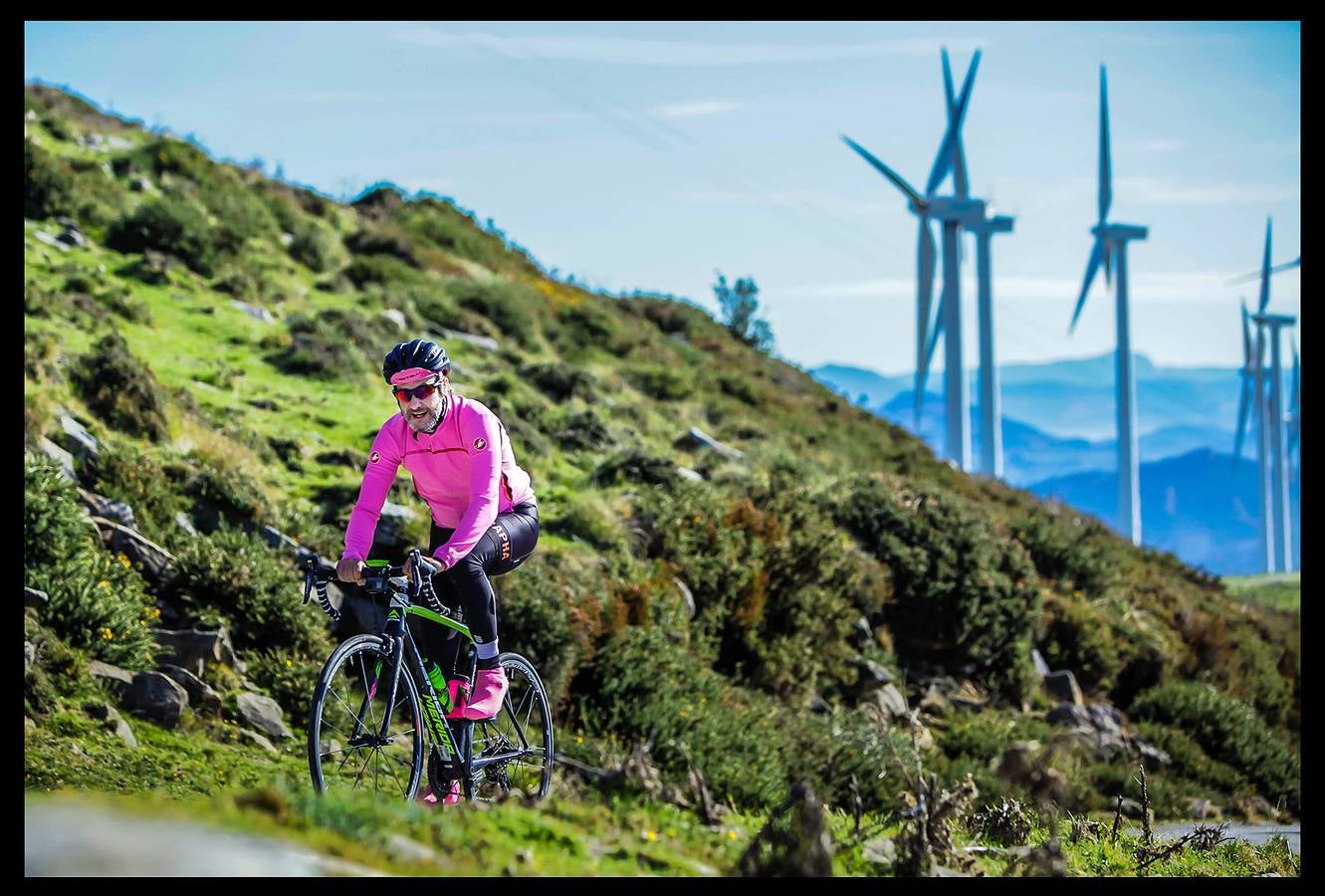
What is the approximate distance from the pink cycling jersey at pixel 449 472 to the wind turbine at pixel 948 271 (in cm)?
3555

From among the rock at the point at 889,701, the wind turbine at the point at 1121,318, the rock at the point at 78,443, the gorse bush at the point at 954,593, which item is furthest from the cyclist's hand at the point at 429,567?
the wind turbine at the point at 1121,318

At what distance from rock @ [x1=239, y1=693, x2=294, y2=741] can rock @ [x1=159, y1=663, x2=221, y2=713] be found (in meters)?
0.21

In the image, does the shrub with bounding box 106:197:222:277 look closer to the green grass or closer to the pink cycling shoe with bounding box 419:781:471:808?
the pink cycling shoe with bounding box 419:781:471:808

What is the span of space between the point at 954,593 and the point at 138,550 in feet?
38.6

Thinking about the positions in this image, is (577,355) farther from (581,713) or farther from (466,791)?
(466,791)

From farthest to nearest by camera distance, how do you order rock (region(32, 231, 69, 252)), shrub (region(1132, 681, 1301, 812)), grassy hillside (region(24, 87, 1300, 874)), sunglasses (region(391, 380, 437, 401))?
rock (region(32, 231, 69, 252))
shrub (region(1132, 681, 1301, 812))
grassy hillside (region(24, 87, 1300, 874))
sunglasses (region(391, 380, 437, 401))

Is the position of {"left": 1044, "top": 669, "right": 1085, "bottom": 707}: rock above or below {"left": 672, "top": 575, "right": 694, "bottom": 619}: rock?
below

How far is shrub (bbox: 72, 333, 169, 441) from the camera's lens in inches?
568

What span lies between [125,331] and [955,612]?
512 inches

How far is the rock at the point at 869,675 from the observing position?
16812 mm

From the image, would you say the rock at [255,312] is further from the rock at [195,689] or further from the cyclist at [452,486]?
the cyclist at [452,486]

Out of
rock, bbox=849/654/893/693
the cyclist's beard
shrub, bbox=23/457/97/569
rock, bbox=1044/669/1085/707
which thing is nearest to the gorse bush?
rock, bbox=1044/669/1085/707

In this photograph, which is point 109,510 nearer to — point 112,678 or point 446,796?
point 112,678
